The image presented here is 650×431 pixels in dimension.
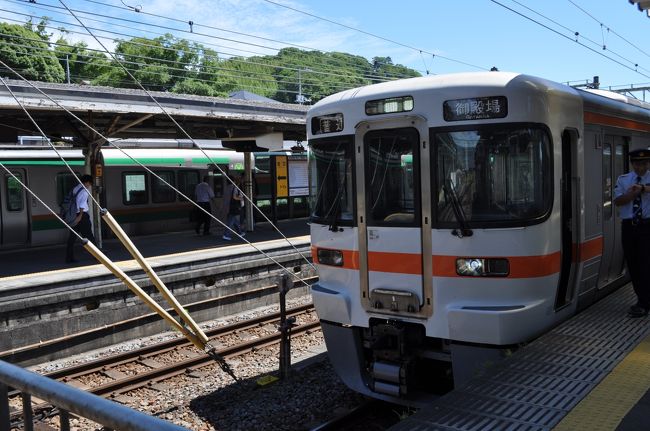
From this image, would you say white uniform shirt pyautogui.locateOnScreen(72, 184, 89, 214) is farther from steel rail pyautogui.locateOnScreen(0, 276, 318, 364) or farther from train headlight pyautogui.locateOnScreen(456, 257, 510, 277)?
train headlight pyautogui.locateOnScreen(456, 257, 510, 277)

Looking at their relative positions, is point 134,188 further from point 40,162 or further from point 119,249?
point 119,249

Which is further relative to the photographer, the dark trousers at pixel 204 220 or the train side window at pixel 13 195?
the dark trousers at pixel 204 220

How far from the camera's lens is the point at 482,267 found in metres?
5.02

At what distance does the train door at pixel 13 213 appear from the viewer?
1541 centimetres

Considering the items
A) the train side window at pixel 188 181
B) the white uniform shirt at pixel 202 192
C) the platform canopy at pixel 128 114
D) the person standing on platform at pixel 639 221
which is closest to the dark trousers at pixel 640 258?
the person standing on platform at pixel 639 221

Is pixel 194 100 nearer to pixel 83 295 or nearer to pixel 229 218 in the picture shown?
pixel 229 218

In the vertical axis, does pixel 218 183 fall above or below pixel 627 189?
above

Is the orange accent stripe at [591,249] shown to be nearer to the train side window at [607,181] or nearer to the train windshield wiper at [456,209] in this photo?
the train side window at [607,181]

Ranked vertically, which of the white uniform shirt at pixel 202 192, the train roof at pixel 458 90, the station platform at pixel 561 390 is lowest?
the station platform at pixel 561 390

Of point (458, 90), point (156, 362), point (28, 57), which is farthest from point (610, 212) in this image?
point (28, 57)

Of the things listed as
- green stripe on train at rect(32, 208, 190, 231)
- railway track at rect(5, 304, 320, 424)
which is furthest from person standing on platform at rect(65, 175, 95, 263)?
green stripe on train at rect(32, 208, 190, 231)

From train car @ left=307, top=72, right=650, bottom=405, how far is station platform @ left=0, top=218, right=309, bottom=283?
7963 millimetres

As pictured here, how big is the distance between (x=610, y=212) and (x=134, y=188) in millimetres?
14980

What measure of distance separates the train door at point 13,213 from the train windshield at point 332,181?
12.1 m
